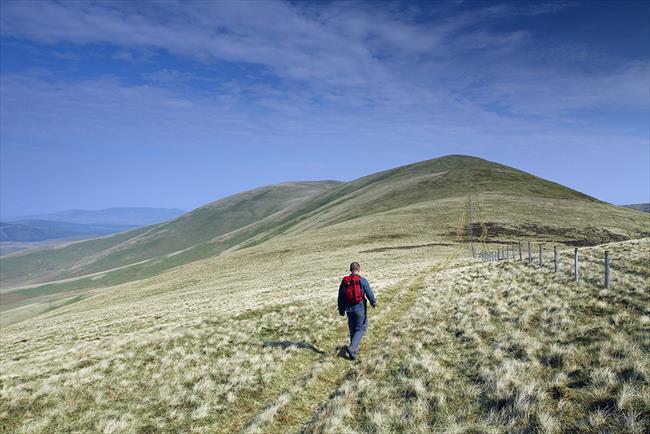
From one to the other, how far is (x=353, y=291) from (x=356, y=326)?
1.22 metres

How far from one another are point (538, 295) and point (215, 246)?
17228 centimetres

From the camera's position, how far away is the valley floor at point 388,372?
25.4 feet

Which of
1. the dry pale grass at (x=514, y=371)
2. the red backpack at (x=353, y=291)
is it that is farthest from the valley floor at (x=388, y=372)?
the red backpack at (x=353, y=291)

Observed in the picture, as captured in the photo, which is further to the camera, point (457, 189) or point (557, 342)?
point (457, 189)

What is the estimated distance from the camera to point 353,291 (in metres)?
12.8

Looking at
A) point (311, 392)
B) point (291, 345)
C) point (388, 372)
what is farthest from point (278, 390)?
point (291, 345)

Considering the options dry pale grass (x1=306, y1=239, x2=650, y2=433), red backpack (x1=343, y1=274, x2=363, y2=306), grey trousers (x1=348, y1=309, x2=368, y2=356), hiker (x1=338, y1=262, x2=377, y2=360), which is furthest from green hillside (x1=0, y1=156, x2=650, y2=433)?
red backpack (x1=343, y1=274, x2=363, y2=306)

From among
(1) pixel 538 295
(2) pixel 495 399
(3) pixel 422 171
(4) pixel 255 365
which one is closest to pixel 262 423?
(4) pixel 255 365

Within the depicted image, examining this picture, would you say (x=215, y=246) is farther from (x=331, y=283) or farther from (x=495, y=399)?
(x=495, y=399)

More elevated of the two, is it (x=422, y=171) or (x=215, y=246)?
(x=422, y=171)

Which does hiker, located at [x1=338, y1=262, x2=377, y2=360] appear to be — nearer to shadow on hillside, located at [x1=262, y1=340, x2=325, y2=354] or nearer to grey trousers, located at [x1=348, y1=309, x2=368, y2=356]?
grey trousers, located at [x1=348, y1=309, x2=368, y2=356]

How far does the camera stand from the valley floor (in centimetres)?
773

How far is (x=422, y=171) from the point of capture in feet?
529

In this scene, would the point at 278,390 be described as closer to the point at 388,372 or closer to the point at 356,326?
the point at 388,372
